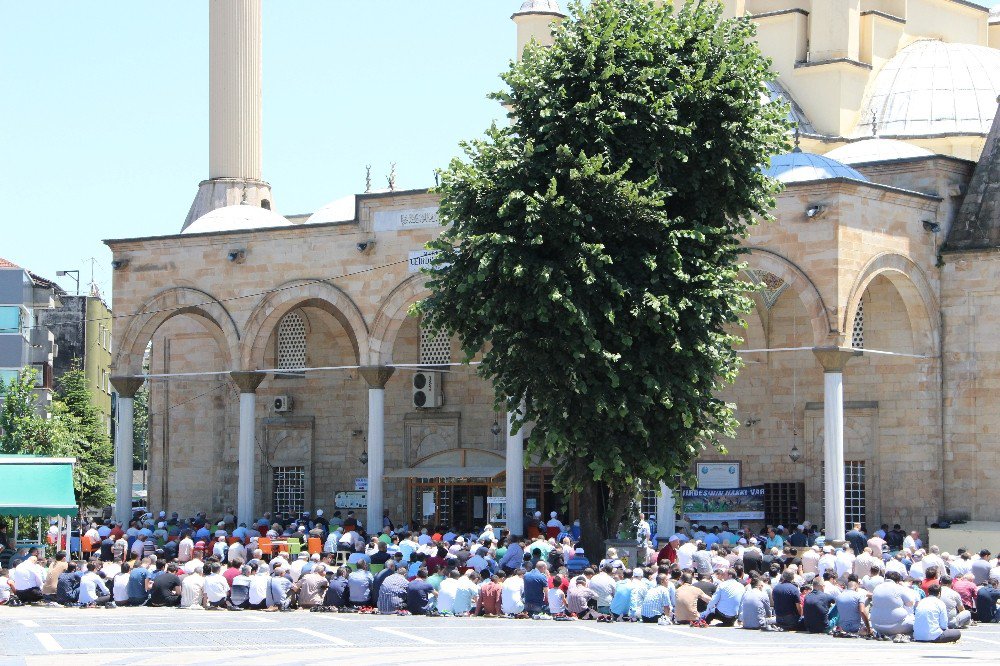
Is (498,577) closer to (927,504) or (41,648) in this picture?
(41,648)

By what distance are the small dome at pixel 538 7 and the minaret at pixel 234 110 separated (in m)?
7.10

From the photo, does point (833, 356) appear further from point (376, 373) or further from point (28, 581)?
point (28, 581)

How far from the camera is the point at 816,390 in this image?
3231 centimetres

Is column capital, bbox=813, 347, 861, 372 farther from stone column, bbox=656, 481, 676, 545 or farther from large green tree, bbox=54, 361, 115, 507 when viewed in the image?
large green tree, bbox=54, 361, 115, 507

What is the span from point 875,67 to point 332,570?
19310mm

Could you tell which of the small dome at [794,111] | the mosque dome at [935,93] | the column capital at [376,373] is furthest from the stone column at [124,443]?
the mosque dome at [935,93]

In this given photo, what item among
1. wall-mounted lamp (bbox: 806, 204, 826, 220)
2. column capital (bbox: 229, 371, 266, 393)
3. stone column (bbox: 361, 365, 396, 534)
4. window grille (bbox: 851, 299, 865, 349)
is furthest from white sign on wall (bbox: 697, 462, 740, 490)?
column capital (bbox: 229, 371, 266, 393)

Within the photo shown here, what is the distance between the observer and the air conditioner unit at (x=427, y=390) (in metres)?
35.9

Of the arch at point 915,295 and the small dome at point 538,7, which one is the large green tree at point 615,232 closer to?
the arch at point 915,295

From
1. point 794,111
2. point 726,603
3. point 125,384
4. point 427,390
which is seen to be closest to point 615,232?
point 726,603

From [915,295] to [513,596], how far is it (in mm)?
12145

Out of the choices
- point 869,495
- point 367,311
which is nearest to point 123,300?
point 367,311

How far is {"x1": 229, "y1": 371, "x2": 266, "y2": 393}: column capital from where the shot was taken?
34.5 metres

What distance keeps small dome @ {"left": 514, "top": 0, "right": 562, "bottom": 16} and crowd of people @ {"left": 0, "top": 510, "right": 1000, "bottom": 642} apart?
15.4 m
